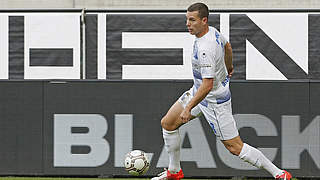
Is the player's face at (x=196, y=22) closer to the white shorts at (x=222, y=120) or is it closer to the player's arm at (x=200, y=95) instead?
the player's arm at (x=200, y=95)

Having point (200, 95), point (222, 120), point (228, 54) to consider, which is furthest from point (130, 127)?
point (200, 95)

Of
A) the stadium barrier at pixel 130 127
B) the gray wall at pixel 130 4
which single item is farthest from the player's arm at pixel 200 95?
the gray wall at pixel 130 4

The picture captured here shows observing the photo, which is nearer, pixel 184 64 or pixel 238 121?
pixel 238 121

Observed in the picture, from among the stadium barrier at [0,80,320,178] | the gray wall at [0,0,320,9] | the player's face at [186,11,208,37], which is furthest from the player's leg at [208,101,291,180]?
the gray wall at [0,0,320,9]

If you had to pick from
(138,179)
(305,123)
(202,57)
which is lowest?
(138,179)

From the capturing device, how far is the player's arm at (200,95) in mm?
9180

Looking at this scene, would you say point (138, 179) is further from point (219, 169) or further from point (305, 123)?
point (305, 123)

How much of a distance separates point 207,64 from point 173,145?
1.34m

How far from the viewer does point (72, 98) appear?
487 inches

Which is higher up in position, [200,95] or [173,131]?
[200,95]

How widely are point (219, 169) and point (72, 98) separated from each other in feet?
7.66

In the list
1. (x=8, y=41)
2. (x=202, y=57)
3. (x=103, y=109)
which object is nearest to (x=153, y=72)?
(x=103, y=109)

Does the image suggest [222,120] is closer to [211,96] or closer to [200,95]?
[211,96]

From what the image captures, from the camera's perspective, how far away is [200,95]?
9195 mm
